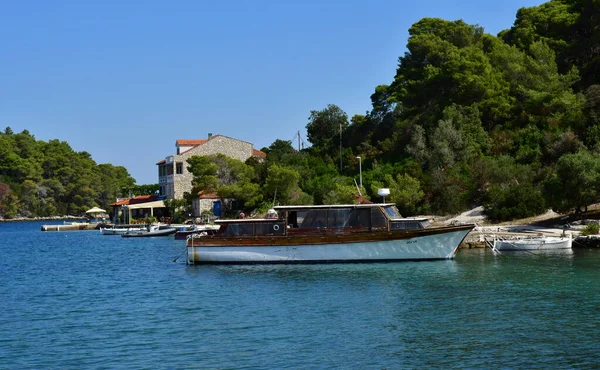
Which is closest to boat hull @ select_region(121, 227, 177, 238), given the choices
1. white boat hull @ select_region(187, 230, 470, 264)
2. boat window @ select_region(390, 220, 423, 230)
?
white boat hull @ select_region(187, 230, 470, 264)

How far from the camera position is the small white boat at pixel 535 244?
37.4m

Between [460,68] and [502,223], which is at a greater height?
[460,68]

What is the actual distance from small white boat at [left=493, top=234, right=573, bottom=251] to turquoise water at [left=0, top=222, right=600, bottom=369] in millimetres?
903

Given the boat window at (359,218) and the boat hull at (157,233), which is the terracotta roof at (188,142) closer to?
the boat hull at (157,233)

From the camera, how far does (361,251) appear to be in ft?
112

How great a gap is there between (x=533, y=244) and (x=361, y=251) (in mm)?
9694

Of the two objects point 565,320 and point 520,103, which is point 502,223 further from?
point 565,320

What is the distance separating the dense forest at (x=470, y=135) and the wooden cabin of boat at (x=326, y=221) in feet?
40.9

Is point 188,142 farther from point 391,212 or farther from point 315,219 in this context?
point 391,212

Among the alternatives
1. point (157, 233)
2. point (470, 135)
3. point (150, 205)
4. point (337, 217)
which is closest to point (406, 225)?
point (337, 217)

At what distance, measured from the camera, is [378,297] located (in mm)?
25703

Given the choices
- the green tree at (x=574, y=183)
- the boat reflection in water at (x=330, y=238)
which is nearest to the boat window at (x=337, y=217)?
the boat reflection in water at (x=330, y=238)

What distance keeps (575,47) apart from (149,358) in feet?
191

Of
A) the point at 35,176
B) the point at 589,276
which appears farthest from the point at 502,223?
the point at 35,176
